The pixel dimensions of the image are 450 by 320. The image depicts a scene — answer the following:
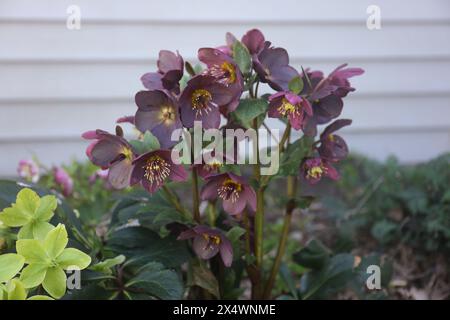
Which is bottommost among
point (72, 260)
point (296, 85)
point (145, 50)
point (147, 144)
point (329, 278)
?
point (329, 278)

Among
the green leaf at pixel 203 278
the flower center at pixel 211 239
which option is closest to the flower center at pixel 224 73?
the flower center at pixel 211 239

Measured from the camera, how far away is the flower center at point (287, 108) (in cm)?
105

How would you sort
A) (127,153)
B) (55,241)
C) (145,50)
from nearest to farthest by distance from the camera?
1. (55,241)
2. (127,153)
3. (145,50)

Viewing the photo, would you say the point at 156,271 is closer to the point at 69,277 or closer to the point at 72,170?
the point at 69,277

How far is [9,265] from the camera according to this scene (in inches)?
35.5

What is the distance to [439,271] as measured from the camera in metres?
1.75

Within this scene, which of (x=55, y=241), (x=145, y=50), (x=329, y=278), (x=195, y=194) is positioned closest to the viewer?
(x=55, y=241)

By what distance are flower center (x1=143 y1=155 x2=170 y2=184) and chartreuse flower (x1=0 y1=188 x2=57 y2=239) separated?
201 millimetres

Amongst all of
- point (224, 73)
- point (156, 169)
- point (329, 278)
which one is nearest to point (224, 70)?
point (224, 73)

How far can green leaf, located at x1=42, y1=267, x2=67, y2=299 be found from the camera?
0.96 meters

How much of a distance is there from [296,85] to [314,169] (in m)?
0.19

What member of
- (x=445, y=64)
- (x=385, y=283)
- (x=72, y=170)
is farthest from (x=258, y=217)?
(x=445, y=64)

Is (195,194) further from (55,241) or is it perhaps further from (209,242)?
(55,241)

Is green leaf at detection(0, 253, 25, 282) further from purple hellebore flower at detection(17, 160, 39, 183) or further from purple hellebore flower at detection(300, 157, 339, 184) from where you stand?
purple hellebore flower at detection(17, 160, 39, 183)
